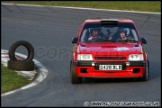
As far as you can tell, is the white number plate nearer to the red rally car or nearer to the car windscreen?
the red rally car

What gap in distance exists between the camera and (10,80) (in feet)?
45.3

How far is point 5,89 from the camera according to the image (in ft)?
41.5

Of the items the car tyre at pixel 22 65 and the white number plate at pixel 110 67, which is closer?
the white number plate at pixel 110 67

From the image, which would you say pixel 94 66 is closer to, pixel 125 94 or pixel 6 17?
pixel 125 94

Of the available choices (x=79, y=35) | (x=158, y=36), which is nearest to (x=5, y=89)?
(x=79, y=35)

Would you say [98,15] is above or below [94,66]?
above

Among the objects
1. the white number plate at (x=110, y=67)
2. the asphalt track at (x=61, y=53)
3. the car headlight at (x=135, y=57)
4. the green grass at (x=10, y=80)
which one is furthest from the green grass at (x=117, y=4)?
the white number plate at (x=110, y=67)

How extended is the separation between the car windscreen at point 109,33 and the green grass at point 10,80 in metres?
1.70

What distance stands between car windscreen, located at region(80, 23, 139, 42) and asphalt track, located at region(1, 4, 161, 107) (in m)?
0.98

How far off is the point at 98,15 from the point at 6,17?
178 inches

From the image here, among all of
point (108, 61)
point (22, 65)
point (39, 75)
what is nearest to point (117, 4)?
point (22, 65)

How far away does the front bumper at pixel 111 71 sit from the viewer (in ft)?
44.0

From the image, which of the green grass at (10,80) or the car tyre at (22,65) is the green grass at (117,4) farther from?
the green grass at (10,80)

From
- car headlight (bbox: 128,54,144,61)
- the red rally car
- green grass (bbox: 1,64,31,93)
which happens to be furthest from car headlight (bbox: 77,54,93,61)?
green grass (bbox: 1,64,31,93)
